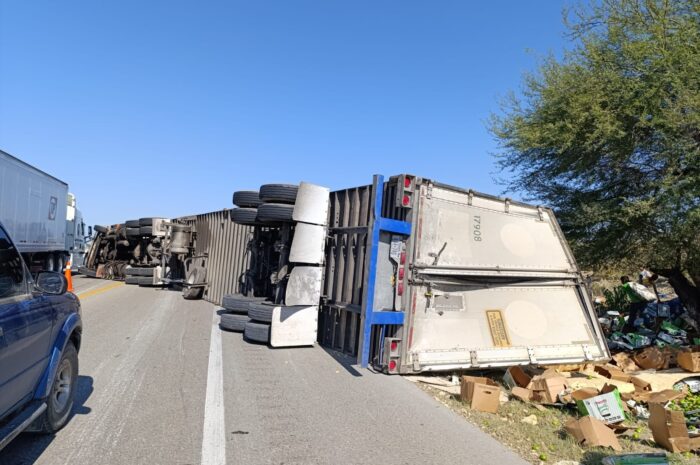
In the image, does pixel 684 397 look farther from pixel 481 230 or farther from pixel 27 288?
pixel 27 288

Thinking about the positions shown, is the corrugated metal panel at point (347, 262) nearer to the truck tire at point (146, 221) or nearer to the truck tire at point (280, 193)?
the truck tire at point (280, 193)

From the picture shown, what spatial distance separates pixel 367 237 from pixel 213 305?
8.03 metres

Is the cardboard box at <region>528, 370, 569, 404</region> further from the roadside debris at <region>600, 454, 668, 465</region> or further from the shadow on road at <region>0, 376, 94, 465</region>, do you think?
the shadow on road at <region>0, 376, 94, 465</region>

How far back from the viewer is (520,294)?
737 centimetres

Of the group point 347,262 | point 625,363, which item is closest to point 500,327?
point 347,262

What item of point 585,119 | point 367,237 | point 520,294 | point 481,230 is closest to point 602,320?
A: point 585,119

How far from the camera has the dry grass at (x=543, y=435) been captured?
4332mm

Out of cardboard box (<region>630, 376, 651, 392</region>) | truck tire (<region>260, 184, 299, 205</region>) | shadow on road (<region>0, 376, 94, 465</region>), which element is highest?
truck tire (<region>260, 184, 299, 205</region>)

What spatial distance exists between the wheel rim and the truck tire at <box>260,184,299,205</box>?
473cm

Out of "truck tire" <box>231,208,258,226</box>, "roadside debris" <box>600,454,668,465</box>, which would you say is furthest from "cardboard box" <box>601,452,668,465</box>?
"truck tire" <box>231,208,258,226</box>

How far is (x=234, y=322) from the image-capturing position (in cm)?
905

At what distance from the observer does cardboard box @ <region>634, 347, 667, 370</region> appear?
801cm

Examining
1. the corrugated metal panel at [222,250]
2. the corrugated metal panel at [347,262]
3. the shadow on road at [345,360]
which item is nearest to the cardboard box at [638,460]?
the shadow on road at [345,360]

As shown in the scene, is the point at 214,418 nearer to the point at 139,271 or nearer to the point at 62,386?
the point at 62,386
